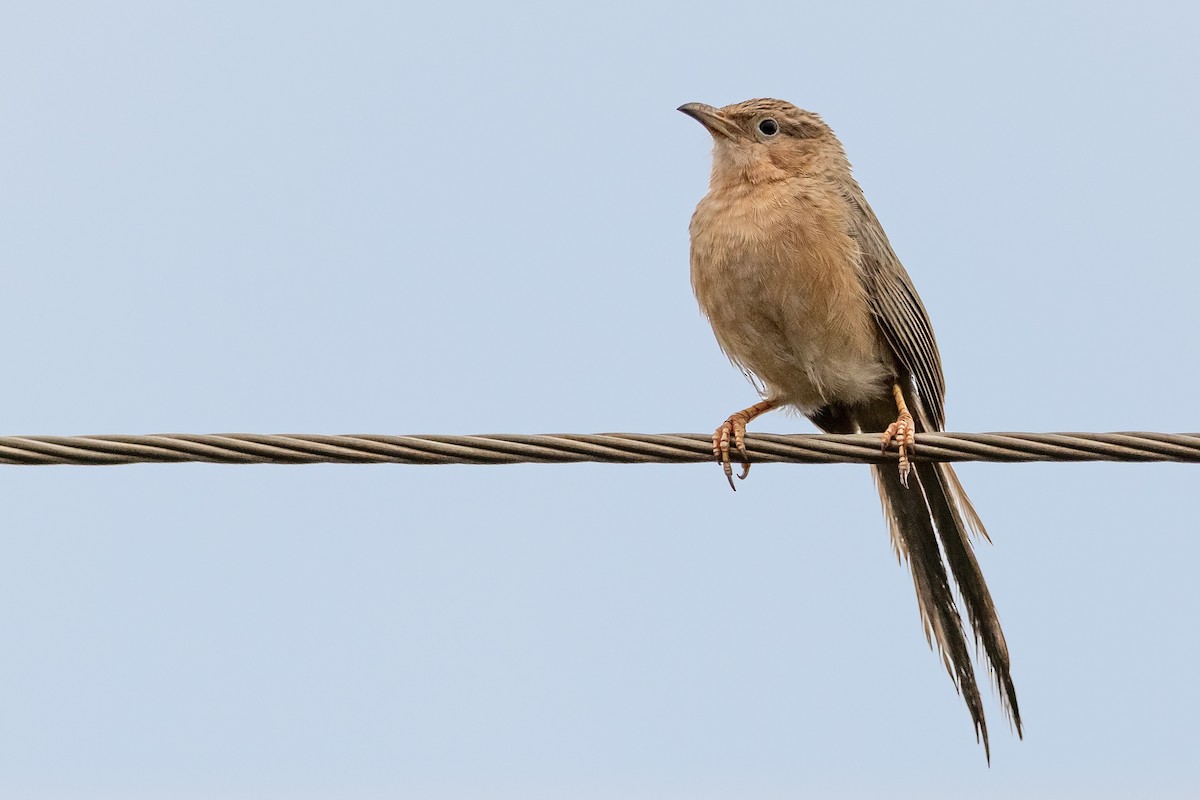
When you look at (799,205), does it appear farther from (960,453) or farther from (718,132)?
(960,453)

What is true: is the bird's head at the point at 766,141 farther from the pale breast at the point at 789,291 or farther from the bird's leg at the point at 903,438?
the bird's leg at the point at 903,438

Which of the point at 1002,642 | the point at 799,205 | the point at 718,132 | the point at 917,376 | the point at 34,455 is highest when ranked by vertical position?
the point at 718,132

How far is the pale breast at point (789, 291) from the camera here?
651cm

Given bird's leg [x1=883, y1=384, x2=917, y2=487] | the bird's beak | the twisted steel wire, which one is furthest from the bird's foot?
the bird's beak

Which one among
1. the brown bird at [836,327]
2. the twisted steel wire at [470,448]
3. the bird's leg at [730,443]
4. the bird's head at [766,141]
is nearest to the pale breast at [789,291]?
the brown bird at [836,327]

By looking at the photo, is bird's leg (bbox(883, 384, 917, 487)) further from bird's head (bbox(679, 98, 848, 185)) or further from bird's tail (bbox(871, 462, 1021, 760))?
bird's head (bbox(679, 98, 848, 185))

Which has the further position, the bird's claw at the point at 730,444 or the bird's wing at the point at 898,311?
the bird's wing at the point at 898,311

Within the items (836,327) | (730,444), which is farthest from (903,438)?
(836,327)

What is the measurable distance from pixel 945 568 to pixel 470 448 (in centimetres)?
275

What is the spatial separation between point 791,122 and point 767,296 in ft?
4.07

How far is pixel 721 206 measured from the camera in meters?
6.90

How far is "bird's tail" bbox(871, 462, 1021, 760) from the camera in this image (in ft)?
20.1

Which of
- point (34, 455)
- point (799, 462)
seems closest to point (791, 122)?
point (799, 462)

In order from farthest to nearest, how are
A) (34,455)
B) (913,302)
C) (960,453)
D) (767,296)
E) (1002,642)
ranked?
(913,302), (767,296), (1002,642), (960,453), (34,455)
